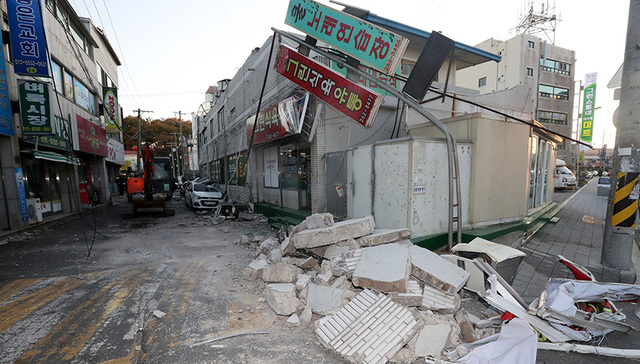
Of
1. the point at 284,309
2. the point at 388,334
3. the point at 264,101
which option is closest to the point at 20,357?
the point at 284,309

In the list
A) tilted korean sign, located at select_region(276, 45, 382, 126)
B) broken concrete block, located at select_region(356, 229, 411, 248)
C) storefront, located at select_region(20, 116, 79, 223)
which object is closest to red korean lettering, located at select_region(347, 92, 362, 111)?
tilted korean sign, located at select_region(276, 45, 382, 126)

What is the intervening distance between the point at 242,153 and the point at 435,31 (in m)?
11.8

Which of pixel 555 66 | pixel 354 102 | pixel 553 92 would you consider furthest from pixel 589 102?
pixel 354 102

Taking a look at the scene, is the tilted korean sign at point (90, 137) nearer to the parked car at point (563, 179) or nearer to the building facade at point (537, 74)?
the parked car at point (563, 179)

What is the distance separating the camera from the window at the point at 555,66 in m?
31.1

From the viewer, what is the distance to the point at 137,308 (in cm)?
407

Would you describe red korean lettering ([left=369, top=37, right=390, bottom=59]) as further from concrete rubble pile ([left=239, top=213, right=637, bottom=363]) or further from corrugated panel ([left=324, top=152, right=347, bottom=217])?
concrete rubble pile ([left=239, top=213, right=637, bottom=363])

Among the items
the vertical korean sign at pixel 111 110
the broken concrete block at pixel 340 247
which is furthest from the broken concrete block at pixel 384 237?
the vertical korean sign at pixel 111 110

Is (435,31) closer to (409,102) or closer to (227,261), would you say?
(409,102)

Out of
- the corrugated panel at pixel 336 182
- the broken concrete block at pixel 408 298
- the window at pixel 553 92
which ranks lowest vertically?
the broken concrete block at pixel 408 298

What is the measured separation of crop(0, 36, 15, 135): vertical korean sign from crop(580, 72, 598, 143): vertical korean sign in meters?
39.1

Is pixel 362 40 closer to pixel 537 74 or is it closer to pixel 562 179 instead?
pixel 562 179

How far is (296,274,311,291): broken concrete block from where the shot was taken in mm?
4293

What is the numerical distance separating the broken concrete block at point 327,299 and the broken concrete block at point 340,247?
47.8 inches
